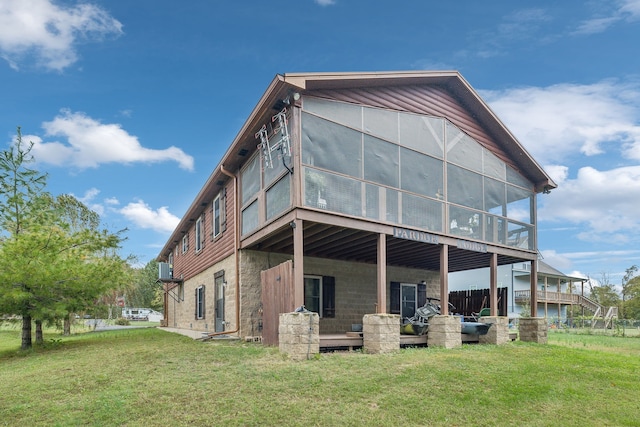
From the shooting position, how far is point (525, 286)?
38125 mm

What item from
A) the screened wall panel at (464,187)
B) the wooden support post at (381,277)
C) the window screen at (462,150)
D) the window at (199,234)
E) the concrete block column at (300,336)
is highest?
the window screen at (462,150)

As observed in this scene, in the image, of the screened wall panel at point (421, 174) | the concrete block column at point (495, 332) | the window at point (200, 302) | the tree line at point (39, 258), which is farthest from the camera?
the window at point (200, 302)

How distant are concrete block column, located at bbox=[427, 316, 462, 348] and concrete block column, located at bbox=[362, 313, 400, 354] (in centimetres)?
180

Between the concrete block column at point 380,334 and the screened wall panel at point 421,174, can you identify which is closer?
the concrete block column at point 380,334

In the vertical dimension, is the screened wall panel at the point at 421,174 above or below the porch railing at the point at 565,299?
above

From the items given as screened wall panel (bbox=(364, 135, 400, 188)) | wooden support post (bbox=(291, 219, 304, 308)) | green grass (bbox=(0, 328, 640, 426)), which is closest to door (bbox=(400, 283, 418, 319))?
screened wall panel (bbox=(364, 135, 400, 188))

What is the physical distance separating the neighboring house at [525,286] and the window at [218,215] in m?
23.4

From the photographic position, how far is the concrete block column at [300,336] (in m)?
8.20

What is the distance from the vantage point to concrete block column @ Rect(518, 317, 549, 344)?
12836mm

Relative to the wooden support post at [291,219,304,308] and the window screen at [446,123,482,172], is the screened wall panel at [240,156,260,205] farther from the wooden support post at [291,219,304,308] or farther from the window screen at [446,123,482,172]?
the window screen at [446,123,482,172]

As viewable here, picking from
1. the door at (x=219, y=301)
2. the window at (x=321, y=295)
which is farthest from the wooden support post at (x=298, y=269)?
the door at (x=219, y=301)

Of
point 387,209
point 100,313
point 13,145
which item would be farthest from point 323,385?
point 13,145

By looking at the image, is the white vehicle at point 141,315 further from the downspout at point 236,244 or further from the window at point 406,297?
the downspout at point 236,244

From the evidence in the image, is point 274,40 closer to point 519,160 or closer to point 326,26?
point 326,26
